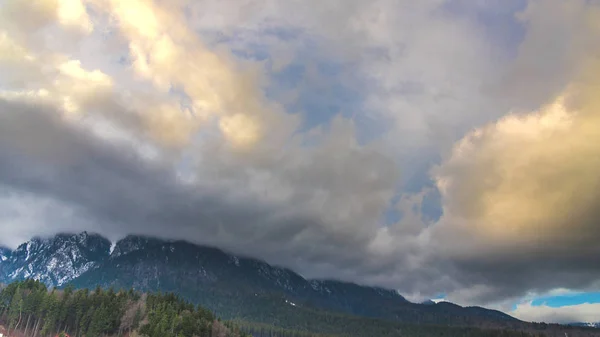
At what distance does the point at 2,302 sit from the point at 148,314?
7178 centimetres

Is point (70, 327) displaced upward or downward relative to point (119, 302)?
downward

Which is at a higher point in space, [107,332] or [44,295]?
[44,295]

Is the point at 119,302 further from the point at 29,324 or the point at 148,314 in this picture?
the point at 29,324

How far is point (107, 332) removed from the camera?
18712 centimetres

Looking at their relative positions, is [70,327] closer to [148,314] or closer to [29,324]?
[29,324]

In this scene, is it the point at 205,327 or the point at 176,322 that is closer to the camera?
the point at 176,322

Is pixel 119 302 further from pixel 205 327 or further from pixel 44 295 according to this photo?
pixel 205 327

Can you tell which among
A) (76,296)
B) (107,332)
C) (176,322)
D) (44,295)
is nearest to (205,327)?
(176,322)

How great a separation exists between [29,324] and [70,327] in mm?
20108

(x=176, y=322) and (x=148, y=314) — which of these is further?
(x=148, y=314)

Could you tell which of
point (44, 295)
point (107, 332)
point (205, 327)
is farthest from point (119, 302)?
point (205, 327)

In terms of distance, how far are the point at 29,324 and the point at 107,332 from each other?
40.3 meters

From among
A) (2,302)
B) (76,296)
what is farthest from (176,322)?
(2,302)

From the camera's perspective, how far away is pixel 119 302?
199 meters
